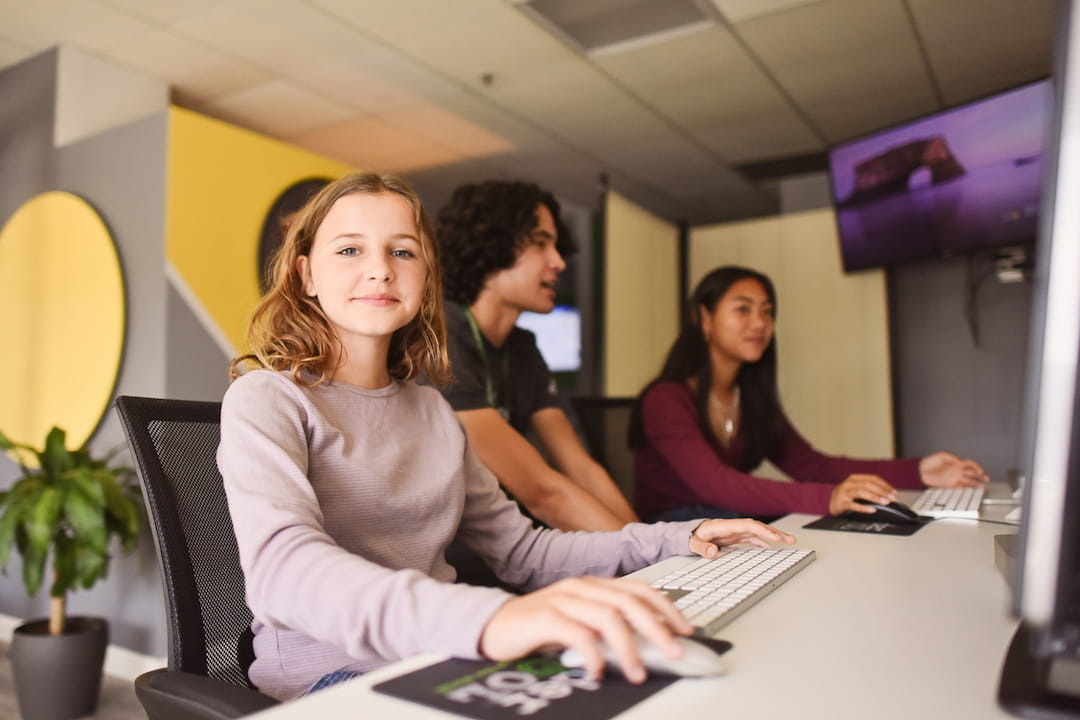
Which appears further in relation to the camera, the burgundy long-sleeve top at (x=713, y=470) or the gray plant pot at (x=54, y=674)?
the gray plant pot at (x=54, y=674)

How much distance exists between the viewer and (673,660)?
58 centimetres

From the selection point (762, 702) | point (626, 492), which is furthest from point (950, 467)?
point (762, 702)

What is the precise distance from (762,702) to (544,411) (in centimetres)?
141

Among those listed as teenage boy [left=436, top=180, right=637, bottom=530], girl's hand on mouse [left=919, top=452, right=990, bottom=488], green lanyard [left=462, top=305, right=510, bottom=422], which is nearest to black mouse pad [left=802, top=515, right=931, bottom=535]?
teenage boy [left=436, top=180, right=637, bottom=530]

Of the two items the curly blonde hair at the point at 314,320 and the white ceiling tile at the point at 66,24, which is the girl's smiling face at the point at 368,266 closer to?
the curly blonde hair at the point at 314,320

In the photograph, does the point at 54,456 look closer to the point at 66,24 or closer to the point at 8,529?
the point at 8,529

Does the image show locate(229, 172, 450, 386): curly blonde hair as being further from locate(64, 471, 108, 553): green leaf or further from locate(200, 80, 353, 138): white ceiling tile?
locate(200, 80, 353, 138): white ceiling tile

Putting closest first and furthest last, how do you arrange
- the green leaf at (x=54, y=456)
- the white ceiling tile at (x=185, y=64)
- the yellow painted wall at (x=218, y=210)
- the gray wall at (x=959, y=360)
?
the green leaf at (x=54, y=456), the yellow painted wall at (x=218, y=210), the white ceiling tile at (x=185, y=64), the gray wall at (x=959, y=360)

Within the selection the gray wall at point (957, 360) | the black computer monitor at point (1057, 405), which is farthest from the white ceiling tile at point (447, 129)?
the black computer monitor at point (1057, 405)

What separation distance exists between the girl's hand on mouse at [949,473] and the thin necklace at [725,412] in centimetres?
51

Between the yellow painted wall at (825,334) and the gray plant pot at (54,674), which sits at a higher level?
the yellow painted wall at (825,334)

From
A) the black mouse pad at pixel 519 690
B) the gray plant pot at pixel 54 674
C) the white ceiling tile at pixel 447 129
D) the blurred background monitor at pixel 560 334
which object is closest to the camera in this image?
the black mouse pad at pixel 519 690

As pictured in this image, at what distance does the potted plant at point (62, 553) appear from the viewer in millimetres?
2535

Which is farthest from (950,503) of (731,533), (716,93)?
(716,93)
